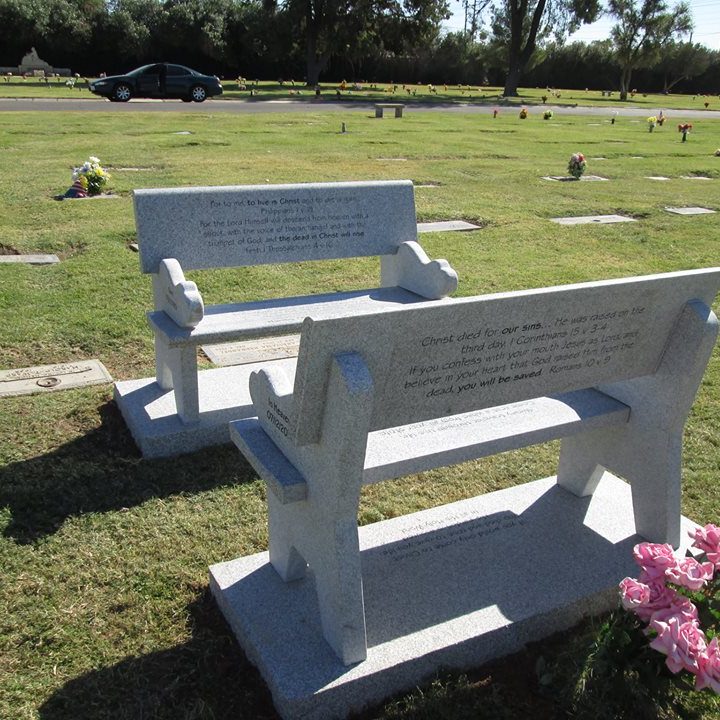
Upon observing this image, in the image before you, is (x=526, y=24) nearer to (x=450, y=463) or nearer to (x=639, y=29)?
(x=639, y=29)

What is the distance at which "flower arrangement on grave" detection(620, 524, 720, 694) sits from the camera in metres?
A: 1.80

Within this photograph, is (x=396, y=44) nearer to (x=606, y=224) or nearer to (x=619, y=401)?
(x=606, y=224)

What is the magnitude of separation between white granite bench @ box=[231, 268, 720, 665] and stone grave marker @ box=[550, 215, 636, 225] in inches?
262

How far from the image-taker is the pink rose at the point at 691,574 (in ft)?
6.15

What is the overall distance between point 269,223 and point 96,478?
1685 mm

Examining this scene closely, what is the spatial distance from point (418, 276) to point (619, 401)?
185 centimetres

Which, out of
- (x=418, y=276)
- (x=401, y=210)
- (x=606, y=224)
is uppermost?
(x=401, y=210)

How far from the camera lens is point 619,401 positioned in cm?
290

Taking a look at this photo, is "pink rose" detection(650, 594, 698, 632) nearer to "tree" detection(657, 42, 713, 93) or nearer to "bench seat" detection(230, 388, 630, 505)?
"bench seat" detection(230, 388, 630, 505)

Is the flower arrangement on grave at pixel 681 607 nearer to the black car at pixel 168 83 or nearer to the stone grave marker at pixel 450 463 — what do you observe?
the stone grave marker at pixel 450 463

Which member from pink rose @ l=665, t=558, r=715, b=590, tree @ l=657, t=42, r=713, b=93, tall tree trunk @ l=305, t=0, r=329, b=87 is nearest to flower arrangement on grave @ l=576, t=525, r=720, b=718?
pink rose @ l=665, t=558, r=715, b=590

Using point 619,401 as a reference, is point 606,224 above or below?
below

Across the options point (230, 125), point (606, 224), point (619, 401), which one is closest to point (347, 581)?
point (619, 401)

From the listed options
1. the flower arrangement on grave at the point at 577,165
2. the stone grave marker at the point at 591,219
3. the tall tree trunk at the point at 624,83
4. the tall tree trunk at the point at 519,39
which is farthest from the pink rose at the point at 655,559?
the tall tree trunk at the point at 624,83
